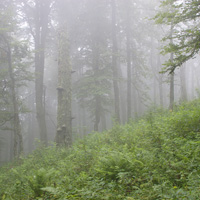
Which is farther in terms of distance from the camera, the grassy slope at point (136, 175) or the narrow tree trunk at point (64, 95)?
the narrow tree trunk at point (64, 95)

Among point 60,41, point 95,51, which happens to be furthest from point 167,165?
point 95,51

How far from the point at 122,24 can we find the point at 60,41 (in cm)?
928

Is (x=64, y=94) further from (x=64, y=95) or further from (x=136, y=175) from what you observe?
(x=136, y=175)

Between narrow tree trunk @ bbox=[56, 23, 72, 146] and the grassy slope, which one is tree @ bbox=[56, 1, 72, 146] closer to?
narrow tree trunk @ bbox=[56, 23, 72, 146]

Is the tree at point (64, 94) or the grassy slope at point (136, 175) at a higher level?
the tree at point (64, 94)

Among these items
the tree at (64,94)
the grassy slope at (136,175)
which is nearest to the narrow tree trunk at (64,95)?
the tree at (64,94)

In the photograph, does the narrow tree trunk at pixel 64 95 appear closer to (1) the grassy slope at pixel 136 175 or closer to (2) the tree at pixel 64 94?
(2) the tree at pixel 64 94

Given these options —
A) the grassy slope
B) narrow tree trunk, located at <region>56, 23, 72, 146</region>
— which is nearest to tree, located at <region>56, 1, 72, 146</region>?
narrow tree trunk, located at <region>56, 23, 72, 146</region>

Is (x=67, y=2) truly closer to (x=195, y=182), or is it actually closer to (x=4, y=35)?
(x=4, y=35)

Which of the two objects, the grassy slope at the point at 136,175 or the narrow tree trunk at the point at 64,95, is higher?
the narrow tree trunk at the point at 64,95

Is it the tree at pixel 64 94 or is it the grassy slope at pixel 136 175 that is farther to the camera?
the tree at pixel 64 94

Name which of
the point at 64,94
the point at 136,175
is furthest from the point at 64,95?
the point at 136,175

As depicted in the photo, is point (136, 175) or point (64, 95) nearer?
point (136, 175)

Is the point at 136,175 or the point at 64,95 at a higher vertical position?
the point at 64,95
